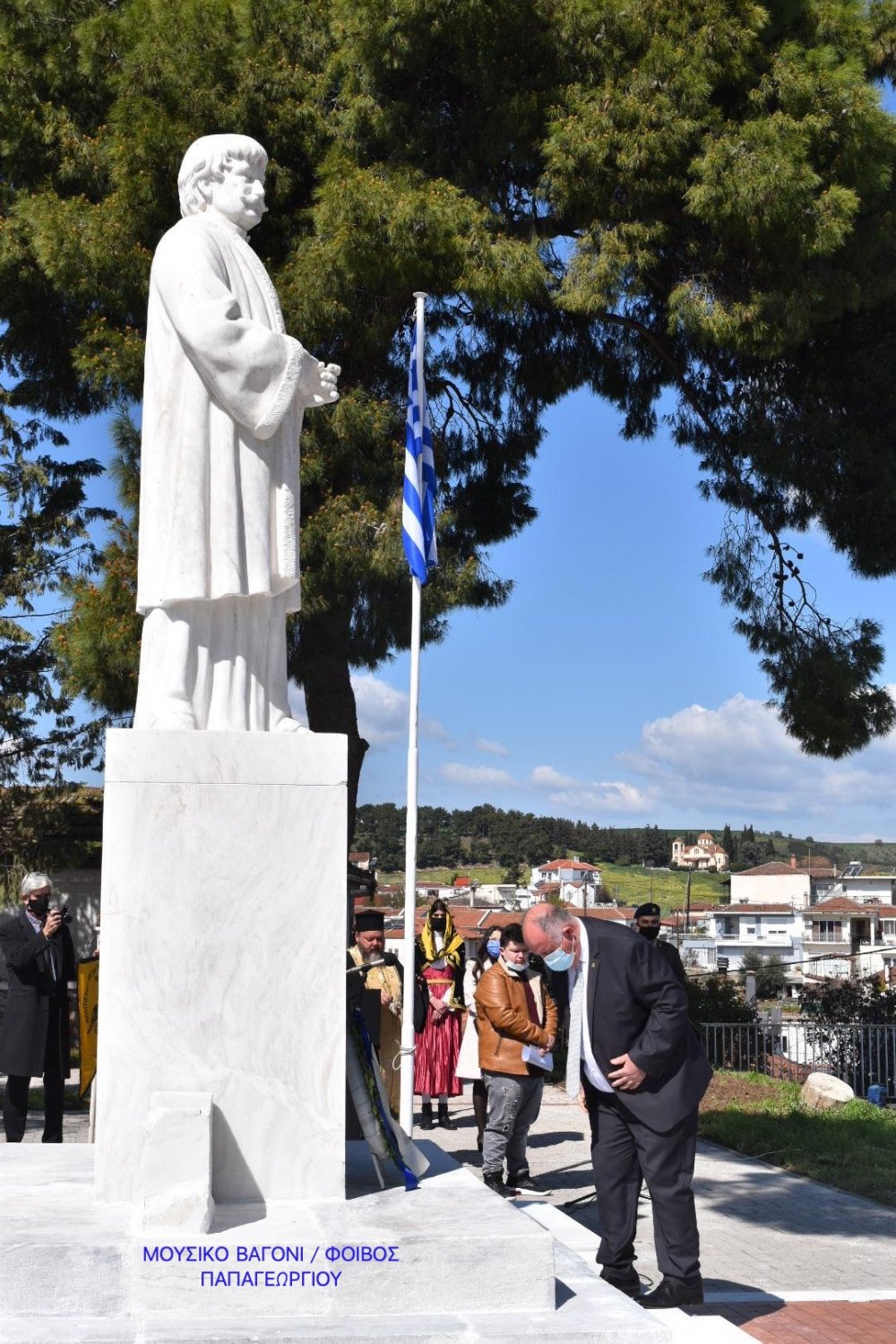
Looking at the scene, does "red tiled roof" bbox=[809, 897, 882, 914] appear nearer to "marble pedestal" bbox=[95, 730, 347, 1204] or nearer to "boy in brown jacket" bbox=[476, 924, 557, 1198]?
"boy in brown jacket" bbox=[476, 924, 557, 1198]

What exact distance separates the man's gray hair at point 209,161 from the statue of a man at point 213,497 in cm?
25

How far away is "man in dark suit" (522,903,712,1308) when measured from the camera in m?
5.15

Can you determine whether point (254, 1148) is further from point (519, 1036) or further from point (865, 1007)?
point (865, 1007)

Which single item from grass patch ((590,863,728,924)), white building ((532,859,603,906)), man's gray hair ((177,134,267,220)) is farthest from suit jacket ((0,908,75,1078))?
grass patch ((590,863,728,924))

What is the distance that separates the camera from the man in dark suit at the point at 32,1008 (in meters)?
7.99

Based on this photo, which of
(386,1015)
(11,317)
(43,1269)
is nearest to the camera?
(43,1269)

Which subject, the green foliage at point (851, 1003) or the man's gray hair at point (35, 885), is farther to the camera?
the green foliage at point (851, 1003)

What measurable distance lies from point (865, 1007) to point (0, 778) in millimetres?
10494

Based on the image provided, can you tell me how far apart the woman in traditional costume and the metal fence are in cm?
439

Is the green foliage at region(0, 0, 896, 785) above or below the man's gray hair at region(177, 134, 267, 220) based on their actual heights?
above

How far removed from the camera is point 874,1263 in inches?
282

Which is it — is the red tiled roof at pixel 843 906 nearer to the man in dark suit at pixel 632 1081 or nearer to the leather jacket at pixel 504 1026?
the leather jacket at pixel 504 1026

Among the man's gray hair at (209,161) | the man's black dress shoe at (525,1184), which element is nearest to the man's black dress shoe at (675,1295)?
the man's black dress shoe at (525,1184)

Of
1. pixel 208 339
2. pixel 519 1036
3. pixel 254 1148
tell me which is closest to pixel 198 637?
pixel 208 339
